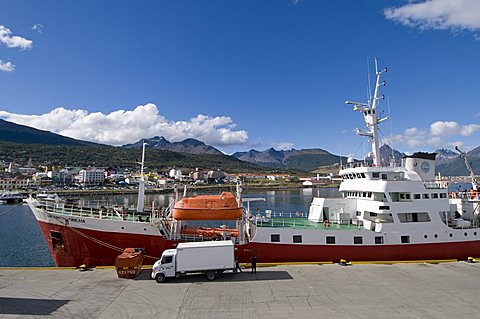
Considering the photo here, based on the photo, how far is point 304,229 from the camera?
53.2 feet

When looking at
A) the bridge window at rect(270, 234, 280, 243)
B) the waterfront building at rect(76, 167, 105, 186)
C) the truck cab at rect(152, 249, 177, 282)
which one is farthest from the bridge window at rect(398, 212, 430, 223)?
the waterfront building at rect(76, 167, 105, 186)

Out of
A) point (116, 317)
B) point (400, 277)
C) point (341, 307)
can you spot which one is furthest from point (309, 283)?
point (116, 317)

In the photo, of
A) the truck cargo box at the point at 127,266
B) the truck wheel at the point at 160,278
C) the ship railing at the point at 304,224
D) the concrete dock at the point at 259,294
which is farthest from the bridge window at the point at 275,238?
the truck cargo box at the point at 127,266

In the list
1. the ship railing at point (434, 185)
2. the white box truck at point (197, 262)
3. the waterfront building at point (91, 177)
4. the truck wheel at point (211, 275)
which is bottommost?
the truck wheel at point (211, 275)

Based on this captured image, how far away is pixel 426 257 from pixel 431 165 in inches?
215

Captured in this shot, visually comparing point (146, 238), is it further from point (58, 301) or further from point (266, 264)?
point (266, 264)

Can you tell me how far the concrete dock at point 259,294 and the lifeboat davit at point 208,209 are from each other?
303 centimetres

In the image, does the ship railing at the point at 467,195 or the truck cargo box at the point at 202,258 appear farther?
the ship railing at the point at 467,195

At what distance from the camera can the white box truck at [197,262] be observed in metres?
12.9

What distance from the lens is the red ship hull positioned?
15844mm

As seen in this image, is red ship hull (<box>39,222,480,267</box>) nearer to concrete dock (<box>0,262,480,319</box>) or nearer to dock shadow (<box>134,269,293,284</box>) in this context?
concrete dock (<box>0,262,480,319</box>)

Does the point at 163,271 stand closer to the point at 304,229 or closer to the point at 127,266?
the point at 127,266

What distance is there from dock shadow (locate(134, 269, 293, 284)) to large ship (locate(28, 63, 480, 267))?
173 centimetres

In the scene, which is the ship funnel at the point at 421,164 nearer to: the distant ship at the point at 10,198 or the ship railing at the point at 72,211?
the ship railing at the point at 72,211
